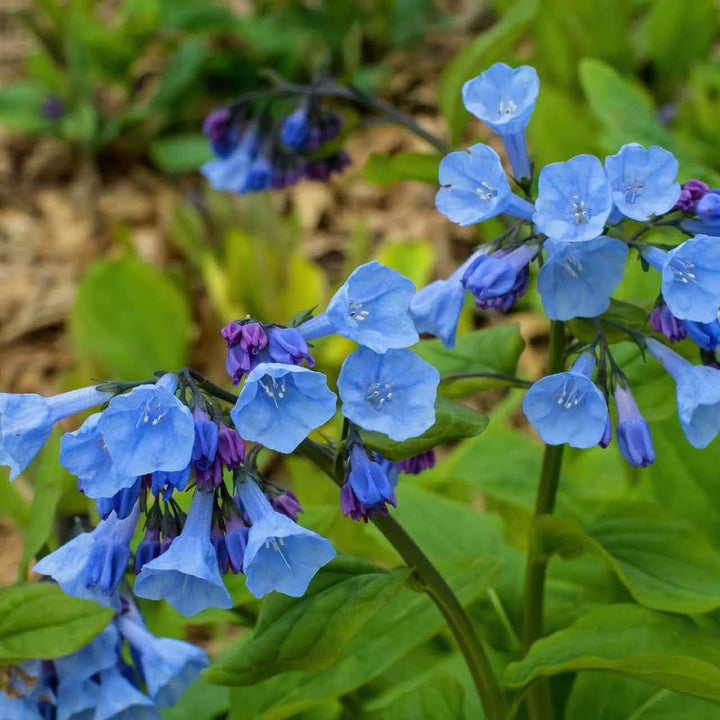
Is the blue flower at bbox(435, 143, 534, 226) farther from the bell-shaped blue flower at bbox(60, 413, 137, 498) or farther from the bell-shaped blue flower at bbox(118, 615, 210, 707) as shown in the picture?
the bell-shaped blue flower at bbox(118, 615, 210, 707)

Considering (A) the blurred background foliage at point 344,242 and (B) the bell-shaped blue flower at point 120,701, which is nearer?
(B) the bell-shaped blue flower at point 120,701

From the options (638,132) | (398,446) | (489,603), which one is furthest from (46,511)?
(638,132)

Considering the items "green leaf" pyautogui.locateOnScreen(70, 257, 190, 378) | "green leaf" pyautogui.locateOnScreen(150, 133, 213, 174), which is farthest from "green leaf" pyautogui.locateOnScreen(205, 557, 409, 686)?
"green leaf" pyautogui.locateOnScreen(150, 133, 213, 174)

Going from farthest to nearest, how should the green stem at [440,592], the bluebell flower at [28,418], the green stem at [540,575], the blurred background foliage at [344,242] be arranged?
the blurred background foliage at [344,242]
the green stem at [540,575]
the green stem at [440,592]
the bluebell flower at [28,418]

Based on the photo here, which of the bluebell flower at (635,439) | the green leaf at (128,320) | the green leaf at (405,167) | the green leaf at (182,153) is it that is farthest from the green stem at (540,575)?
the green leaf at (182,153)

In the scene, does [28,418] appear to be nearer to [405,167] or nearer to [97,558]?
[97,558]

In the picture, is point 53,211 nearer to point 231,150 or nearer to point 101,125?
point 101,125

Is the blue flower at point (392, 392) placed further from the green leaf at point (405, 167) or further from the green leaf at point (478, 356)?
the green leaf at point (405, 167)
